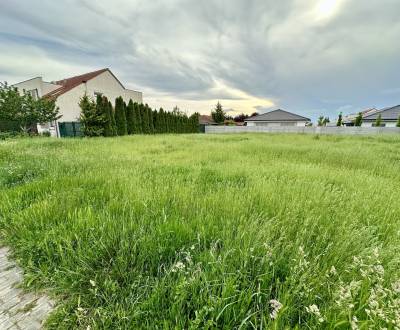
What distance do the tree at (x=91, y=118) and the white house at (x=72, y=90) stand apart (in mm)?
6419

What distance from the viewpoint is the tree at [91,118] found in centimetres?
1531

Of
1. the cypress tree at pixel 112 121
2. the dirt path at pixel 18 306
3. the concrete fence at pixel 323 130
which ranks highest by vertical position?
the cypress tree at pixel 112 121

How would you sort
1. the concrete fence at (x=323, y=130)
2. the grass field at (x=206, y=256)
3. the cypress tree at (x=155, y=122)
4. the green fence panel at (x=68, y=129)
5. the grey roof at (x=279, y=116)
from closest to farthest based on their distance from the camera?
1. the grass field at (x=206, y=256)
2. the green fence panel at (x=68, y=129)
3. the concrete fence at (x=323, y=130)
4. the cypress tree at (x=155, y=122)
5. the grey roof at (x=279, y=116)

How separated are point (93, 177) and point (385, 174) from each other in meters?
6.28

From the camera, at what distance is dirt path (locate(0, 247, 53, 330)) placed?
3.62 ft

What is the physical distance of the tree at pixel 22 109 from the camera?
1714cm

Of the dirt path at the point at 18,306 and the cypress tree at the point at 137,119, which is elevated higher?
the cypress tree at the point at 137,119

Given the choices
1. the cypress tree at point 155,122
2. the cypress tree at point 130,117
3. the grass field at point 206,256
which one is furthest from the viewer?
the cypress tree at point 155,122

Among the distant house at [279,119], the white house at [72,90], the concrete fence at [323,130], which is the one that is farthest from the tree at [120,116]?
the distant house at [279,119]

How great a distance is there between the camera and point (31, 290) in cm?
133

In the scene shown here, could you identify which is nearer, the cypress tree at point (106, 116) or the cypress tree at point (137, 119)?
the cypress tree at point (106, 116)

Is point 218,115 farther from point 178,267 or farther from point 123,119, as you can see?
point 178,267

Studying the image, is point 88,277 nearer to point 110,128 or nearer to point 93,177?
point 93,177

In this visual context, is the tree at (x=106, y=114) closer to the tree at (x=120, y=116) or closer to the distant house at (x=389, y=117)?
the tree at (x=120, y=116)
